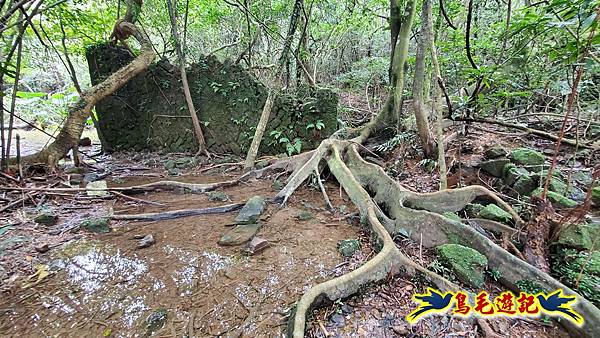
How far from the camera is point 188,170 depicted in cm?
732

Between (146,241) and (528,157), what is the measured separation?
569cm

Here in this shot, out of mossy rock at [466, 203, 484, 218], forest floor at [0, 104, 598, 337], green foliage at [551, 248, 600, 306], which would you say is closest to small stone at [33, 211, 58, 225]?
forest floor at [0, 104, 598, 337]

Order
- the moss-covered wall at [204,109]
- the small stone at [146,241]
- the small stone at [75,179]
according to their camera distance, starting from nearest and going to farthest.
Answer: the small stone at [146,241] → the small stone at [75,179] → the moss-covered wall at [204,109]

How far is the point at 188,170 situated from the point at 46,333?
17.1 feet

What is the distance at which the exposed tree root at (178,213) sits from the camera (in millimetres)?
4277

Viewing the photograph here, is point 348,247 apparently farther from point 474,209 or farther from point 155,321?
point 155,321

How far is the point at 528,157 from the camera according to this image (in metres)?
4.43

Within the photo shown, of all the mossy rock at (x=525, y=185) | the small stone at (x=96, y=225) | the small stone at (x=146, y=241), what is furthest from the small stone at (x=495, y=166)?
the small stone at (x=96, y=225)

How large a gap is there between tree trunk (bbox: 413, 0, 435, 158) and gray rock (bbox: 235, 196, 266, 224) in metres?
3.19

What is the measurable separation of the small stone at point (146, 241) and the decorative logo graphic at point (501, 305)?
312 centimetres

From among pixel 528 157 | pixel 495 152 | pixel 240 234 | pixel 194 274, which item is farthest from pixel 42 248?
pixel 528 157

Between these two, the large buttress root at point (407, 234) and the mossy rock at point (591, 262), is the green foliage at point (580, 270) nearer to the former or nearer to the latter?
the mossy rock at point (591, 262)

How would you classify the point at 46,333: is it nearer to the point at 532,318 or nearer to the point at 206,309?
the point at 206,309

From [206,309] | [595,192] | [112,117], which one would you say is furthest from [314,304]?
[112,117]
